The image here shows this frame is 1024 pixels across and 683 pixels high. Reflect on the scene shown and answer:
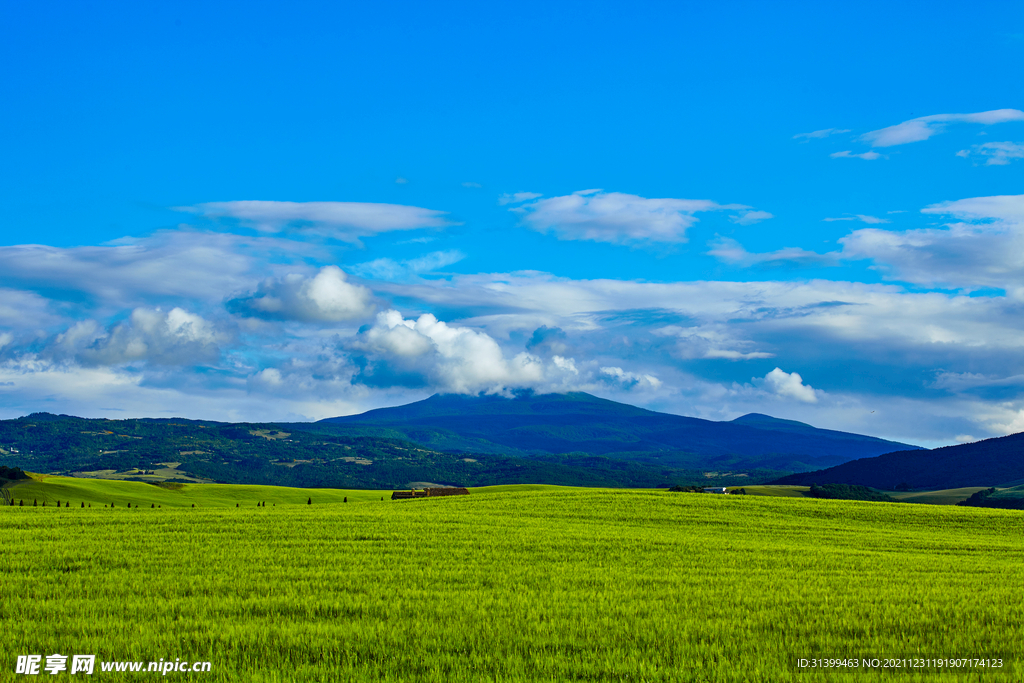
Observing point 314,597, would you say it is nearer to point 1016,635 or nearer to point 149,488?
point 1016,635

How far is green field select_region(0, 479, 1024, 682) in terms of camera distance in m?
12.3

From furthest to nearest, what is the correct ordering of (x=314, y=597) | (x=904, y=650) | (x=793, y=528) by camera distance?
(x=793, y=528) < (x=314, y=597) < (x=904, y=650)

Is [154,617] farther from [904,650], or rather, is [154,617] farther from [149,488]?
[149,488]

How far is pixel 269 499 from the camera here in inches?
3339

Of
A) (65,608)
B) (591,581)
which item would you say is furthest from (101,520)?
(591,581)

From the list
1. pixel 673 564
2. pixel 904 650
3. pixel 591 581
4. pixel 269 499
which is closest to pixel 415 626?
pixel 591 581

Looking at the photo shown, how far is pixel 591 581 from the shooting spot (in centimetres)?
1925

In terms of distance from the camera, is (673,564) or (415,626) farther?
(673,564)

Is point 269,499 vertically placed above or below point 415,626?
below

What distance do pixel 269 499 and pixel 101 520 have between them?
177 ft

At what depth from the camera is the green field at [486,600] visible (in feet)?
40.3

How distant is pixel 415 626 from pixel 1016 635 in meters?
11.4

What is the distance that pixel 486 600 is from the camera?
16.2 m

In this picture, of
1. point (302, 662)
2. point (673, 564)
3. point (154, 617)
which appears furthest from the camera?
point (673, 564)
